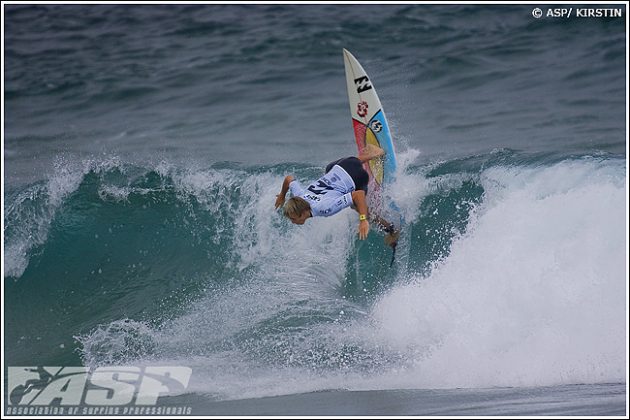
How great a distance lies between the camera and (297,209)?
22.5ft

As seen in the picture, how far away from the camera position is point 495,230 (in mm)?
8078

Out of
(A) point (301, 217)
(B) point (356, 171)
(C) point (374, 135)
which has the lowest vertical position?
(A) point (301, 217)

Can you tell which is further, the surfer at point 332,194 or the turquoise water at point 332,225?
the turquoise water at point 332,225

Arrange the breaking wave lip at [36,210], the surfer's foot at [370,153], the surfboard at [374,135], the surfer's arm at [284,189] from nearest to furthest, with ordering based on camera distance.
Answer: the surfer's arm at [284,189]
the surfer's foot at [370,153]
the surfboard at [374,135]
the breaking wave lip at [36,210]

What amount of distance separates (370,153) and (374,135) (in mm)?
442

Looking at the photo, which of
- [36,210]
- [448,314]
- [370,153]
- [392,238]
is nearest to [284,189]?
[370,153]

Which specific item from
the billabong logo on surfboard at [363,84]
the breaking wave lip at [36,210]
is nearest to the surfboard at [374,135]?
the billabong logo on surfboard at [363,84]

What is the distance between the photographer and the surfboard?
319 inches

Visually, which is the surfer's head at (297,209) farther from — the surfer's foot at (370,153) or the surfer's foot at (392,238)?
the surfer's foot at (392,238)

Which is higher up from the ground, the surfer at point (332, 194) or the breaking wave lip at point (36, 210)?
the surfer at point (332, 194)

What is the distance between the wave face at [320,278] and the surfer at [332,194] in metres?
1.27

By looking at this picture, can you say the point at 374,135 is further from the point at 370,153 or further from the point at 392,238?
the point at 392,238

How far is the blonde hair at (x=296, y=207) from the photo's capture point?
684cm

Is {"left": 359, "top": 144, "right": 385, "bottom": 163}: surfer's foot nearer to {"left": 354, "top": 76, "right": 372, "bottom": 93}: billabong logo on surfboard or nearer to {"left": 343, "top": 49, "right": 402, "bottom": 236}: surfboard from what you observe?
{"left": 343, "top": 49, "right": 402, "bottom": 236}: surfboard
